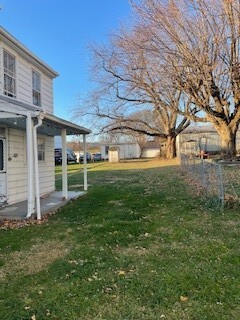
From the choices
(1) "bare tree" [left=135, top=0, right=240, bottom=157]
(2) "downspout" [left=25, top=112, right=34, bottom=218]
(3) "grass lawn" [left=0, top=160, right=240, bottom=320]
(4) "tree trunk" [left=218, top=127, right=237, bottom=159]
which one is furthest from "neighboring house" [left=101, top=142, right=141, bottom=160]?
(3) "grass lawn" [left=0, top=160, right=240, bottom=320]

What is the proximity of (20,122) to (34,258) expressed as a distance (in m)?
4.87

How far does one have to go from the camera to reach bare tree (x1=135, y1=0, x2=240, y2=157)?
14.2 metres

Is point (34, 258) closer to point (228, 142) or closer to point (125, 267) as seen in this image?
point (125, 267)

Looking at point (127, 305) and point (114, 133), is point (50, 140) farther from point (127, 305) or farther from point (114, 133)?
point (114, 133)

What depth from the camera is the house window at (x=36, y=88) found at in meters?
11.6

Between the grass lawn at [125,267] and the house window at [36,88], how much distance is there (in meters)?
5.62

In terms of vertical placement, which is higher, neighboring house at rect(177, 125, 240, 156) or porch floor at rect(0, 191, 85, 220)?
neighboring house at rect(177, 125, 240, 156)

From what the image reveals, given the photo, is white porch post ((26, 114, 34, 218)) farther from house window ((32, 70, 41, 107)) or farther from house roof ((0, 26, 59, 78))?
house window ((32, 70, 41, 107))

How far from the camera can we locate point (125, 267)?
432cm

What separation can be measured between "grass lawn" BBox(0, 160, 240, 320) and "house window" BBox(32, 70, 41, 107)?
562cm

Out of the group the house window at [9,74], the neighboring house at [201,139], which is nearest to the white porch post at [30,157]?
the house window at [9,74]

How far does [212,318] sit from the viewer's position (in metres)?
3.00

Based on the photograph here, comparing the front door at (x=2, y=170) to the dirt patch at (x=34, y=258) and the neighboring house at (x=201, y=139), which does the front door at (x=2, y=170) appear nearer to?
the dirt patch at (x=34, y=258)

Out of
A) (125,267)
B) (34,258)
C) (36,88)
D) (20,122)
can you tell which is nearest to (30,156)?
(20,122)
